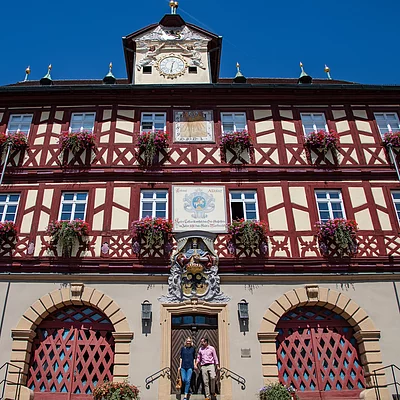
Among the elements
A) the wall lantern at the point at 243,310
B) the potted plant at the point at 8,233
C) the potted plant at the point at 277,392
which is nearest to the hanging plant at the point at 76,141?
the potted plant at the point at 8,233

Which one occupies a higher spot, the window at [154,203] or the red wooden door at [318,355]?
the window at [154,203]

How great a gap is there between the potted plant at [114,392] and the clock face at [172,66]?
40.1 feet

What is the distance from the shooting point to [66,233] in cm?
1414

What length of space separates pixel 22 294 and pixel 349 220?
9.92 meters

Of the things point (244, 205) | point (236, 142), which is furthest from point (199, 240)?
point (236, 142)

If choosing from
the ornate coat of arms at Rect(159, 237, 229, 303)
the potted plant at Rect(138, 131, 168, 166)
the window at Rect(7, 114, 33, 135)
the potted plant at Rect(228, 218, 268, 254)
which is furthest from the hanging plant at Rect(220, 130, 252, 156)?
the window at Rect(7, 114, 33, 135)

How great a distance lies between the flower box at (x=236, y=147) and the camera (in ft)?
52.8

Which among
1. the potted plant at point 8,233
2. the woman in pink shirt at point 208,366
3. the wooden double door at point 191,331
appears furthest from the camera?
the potted plant at point 8,233

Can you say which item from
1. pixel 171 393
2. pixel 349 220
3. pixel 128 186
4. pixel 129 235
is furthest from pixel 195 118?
pixel 171 393

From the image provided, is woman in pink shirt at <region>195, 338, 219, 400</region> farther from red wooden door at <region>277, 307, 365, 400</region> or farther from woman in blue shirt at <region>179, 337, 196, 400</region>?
red wooden door at <region>277, 307, 365, 400</region>

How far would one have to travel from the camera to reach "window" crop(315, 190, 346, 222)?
15.2 metres

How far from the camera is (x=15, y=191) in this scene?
1548 cm

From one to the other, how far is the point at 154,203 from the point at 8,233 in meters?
4.52

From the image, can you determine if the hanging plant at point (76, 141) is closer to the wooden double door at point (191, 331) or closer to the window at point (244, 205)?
the window at point (244, 205)
